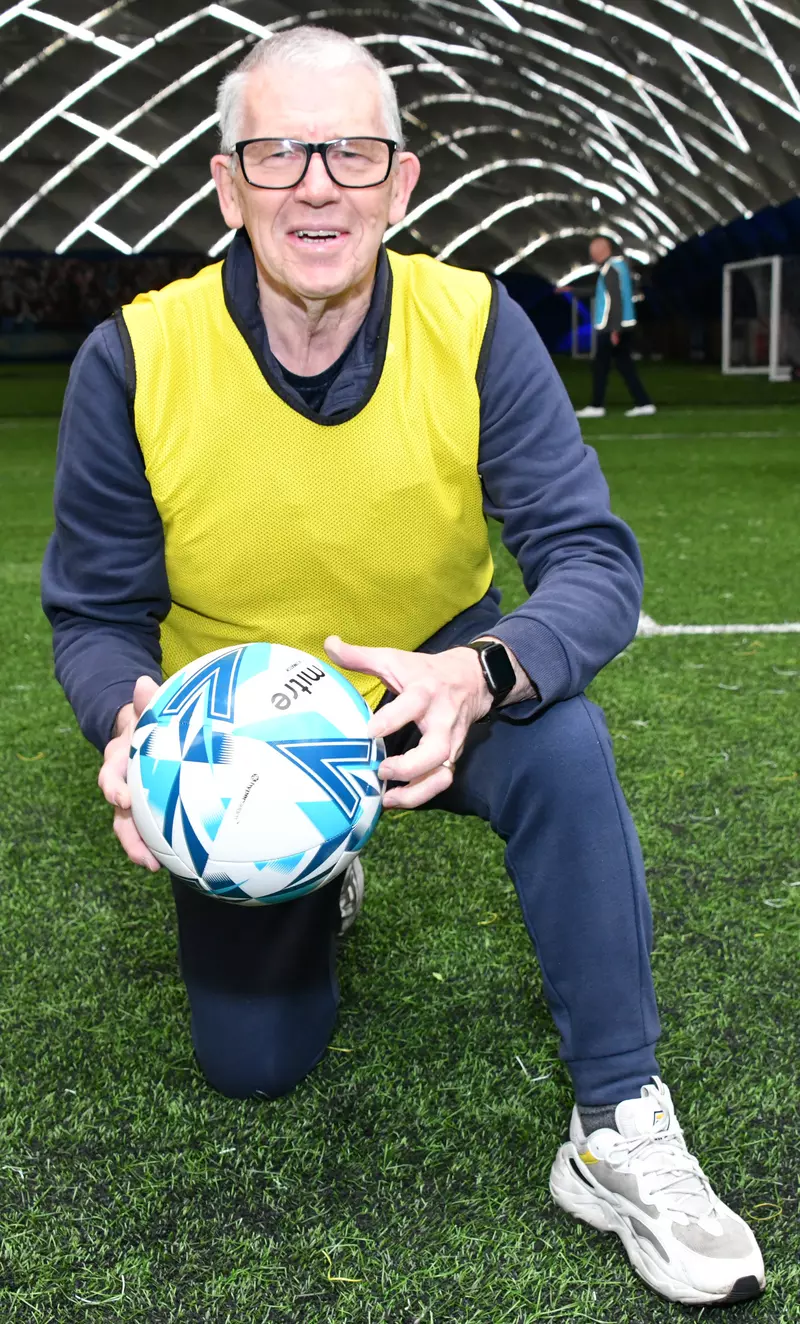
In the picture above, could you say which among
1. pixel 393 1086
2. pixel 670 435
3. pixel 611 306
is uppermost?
pixel 393 1086

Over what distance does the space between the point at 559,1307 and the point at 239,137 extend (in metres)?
1.86

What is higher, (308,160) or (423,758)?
(308,160)

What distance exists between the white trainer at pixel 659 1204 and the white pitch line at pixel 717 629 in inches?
145

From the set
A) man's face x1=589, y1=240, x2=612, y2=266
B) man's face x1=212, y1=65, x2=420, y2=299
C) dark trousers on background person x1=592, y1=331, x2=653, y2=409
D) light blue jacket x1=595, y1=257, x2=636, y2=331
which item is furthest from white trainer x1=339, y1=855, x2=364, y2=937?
dark trousers on background person x1=592, y1=331, x2=653, y2=409

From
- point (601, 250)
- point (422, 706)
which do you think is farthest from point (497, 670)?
point (601, 250)

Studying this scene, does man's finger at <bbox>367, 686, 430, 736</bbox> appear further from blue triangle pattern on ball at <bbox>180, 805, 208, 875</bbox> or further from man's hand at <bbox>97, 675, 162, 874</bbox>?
man's hand at <bbox>97, 675, 162, 874</bbox>

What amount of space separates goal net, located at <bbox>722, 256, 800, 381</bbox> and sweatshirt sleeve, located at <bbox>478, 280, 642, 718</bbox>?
25.8 m

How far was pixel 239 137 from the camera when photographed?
223cm

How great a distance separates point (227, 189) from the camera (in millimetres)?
2355

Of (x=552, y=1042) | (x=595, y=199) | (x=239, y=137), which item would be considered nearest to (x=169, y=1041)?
(x=552, y=1042)

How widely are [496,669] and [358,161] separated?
0.90 meters

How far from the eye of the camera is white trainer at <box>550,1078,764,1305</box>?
6.06 ft

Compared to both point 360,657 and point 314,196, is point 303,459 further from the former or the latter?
point 360,657

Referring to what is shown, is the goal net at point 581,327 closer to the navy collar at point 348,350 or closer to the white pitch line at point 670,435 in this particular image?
the white pitch line at point 670,435
